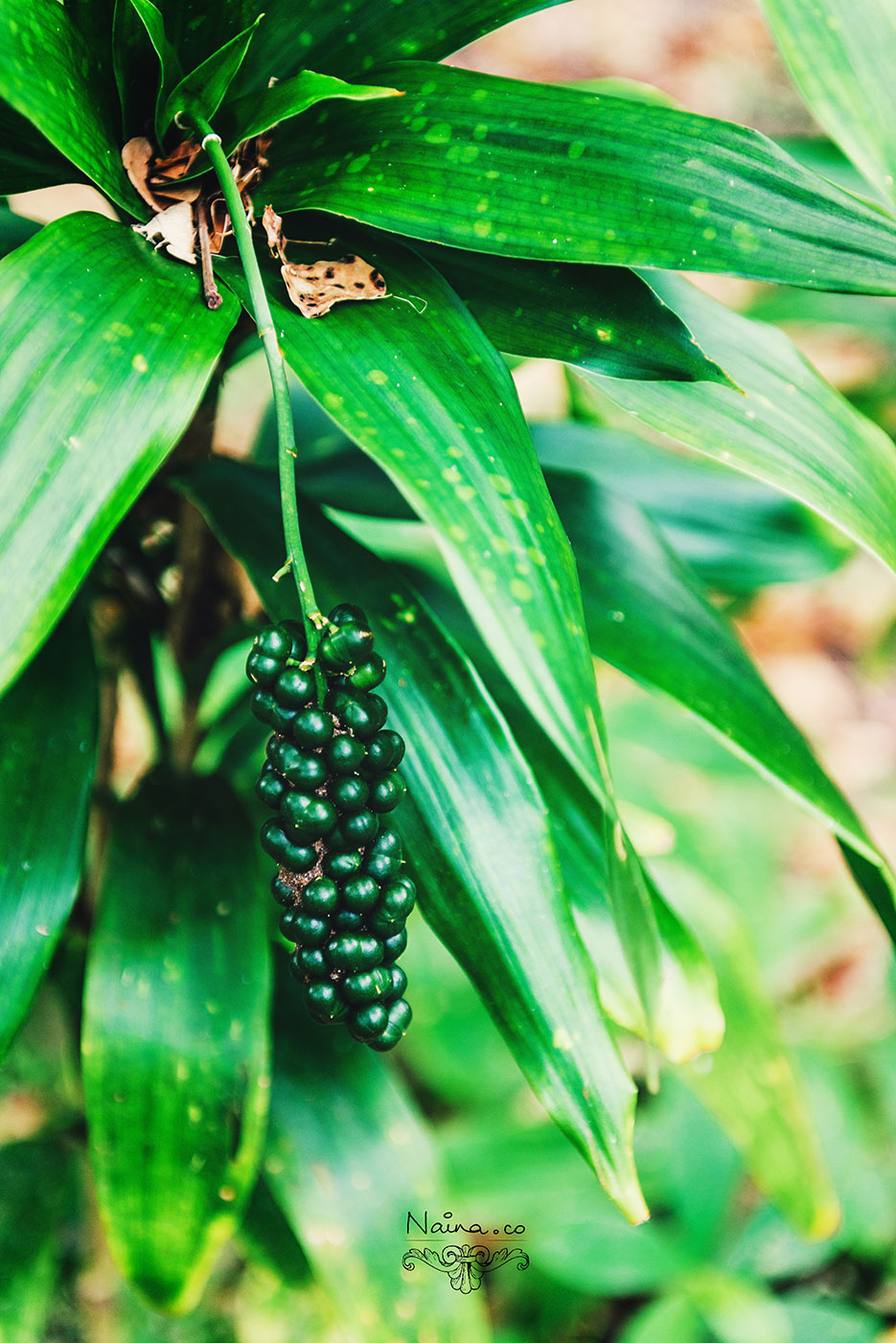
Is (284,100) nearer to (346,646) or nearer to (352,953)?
(346,646)

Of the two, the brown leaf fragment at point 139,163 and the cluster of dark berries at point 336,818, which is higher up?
the brown leaf fragment at point 139,163

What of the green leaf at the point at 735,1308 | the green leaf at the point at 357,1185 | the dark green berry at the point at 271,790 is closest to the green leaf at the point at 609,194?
the dark green berry at the point at 271,790

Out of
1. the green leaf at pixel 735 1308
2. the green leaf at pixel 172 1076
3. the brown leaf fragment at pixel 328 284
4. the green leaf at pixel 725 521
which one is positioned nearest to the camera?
the brown leaf fragment at pixel 328 284

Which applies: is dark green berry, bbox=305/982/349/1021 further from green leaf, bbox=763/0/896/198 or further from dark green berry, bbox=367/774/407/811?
green leaf, bbox=763/0/896/198

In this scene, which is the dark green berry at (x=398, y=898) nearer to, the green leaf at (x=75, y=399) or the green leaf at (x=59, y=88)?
the green leaf at (x=75, y=399)

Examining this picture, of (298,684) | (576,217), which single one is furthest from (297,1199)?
(576,217)

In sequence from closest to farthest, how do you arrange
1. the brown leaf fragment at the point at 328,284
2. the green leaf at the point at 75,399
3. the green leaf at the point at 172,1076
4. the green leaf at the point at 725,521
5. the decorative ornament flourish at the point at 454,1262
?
the green leaf at the point at 75,399 → the brown leaf fragment at the point at 328,284 → the green leaf at the point at 172,1076 → the decorative ornament flourish at the point at 454,1262 → the green leaf at the point at 725,521

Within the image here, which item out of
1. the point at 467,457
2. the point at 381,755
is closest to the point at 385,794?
the point at 381,755

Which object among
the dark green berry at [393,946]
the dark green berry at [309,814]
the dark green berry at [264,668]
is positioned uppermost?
the dark green berry at [264,668]
